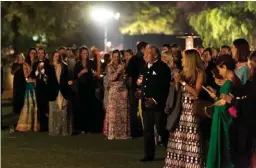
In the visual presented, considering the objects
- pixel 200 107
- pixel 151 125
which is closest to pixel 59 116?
pixel 151 125

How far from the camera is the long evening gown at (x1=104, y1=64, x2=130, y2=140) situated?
543 inches

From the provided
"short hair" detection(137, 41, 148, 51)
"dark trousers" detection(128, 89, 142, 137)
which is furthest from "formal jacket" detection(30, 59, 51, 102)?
"short hair" detection(137, 41, 148, 51)

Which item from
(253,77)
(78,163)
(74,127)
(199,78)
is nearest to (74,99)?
(74,127)

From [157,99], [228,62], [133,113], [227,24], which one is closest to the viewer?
[228,62]

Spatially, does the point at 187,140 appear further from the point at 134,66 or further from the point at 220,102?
the point at 134,66

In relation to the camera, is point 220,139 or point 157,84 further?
point 157,84

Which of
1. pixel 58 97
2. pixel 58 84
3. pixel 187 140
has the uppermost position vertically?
pixel 58 84

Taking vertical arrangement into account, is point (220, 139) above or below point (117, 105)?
below

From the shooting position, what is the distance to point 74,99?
15.1m

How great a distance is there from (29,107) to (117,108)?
258 centimetres

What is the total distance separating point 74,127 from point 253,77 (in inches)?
295

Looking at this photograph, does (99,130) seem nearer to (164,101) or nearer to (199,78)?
(164,101)

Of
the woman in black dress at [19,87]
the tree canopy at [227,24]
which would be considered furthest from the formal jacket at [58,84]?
the tree canopy at [227,24]

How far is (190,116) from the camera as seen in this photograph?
31.0 ft
